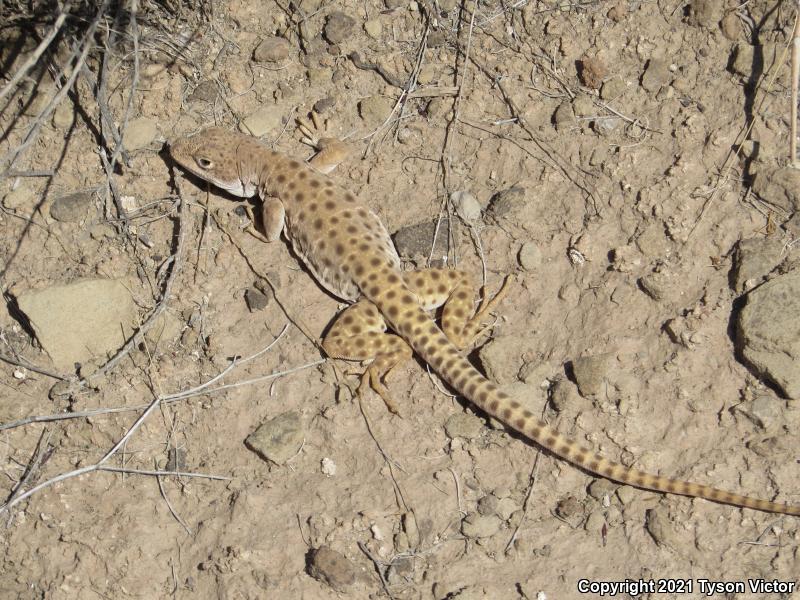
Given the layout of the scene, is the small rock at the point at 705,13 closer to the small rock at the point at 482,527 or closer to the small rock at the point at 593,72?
the small rock at the point at 593,72

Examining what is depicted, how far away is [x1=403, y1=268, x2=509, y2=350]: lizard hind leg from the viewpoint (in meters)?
5.28

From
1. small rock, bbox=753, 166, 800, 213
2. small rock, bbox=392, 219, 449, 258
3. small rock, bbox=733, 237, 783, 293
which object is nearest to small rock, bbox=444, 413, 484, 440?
small rock, bbox=392, 219, 449, 258

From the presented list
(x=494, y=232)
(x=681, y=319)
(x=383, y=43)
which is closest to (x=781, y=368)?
(x=681, y=319)

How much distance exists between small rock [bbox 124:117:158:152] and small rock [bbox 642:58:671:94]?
4.05 metres

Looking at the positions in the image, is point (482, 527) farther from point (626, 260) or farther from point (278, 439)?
point (626, 260)

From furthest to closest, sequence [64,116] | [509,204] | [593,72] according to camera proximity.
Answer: [64,116], [593,72], [509,204]

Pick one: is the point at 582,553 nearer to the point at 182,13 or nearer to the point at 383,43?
the point at 383,43

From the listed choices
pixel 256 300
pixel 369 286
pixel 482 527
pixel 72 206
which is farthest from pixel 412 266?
pixel 72 206

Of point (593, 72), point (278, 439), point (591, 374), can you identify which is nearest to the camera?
point (591, 374)

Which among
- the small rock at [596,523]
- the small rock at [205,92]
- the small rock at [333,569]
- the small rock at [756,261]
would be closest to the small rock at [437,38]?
the small rock at [205,92]

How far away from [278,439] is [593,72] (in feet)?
12.2

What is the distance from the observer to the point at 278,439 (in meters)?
5.12

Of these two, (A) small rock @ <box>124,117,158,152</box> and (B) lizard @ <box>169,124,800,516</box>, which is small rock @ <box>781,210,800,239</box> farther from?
(A) small rock @ <box>124,117,158,152</box>

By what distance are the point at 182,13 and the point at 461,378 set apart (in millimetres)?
3982
